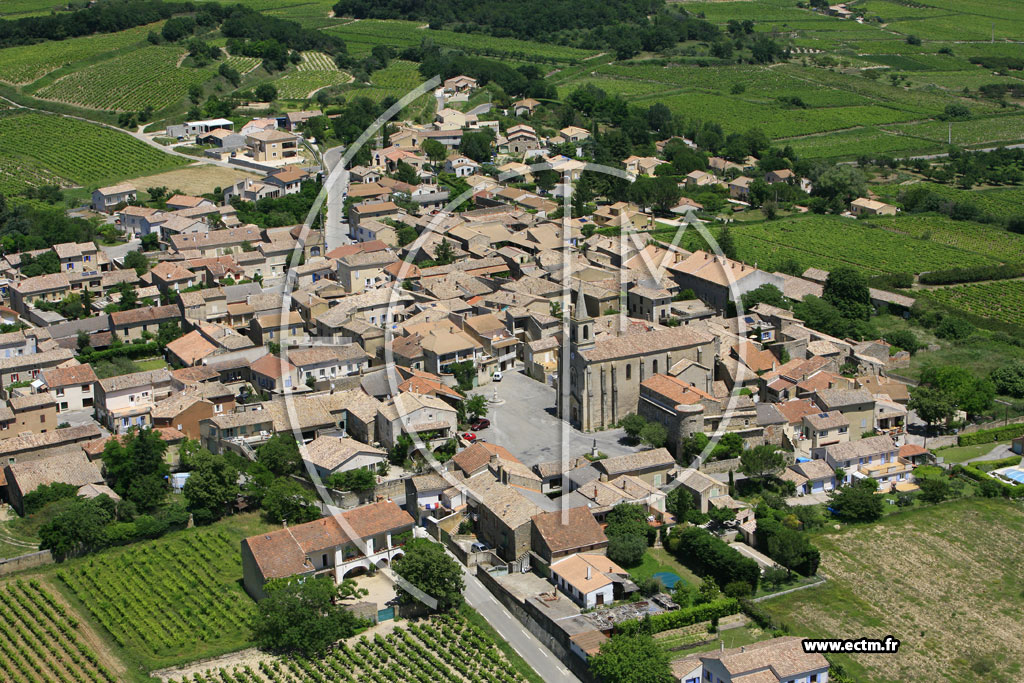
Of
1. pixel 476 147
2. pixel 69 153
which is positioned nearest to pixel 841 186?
pixel 476 147

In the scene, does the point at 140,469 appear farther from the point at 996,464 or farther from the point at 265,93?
the point at 265,93

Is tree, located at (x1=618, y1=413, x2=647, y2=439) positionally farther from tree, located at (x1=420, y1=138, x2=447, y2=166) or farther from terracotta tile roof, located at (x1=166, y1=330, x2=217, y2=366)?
tree, located at (x1=420, y1=138, x2=447, y2=166)

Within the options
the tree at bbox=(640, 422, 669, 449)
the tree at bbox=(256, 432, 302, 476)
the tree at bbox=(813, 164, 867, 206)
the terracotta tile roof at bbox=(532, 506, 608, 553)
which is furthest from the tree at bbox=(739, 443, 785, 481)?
the tree at bbox=(813, 164, 867, 206)

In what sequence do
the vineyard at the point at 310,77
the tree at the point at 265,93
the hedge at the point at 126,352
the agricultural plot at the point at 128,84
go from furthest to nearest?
the vineyard at the point at 310,77
the tree at the point at 265,93
the agricultural plot at the point at 128,84
the hedge at the point at 126,352

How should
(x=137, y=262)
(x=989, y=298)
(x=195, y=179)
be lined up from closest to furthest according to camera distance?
(x=137, y=262) → (x=989, y=298) → (x=195, y=179)

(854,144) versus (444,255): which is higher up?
(444,255)

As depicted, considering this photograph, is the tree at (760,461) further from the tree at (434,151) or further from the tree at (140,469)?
the tree at (434,151)

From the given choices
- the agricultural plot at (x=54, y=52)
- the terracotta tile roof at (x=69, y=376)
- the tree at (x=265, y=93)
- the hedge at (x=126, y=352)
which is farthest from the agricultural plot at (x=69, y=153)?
Result: the terracotta tile roof at (x=69, y=376)
